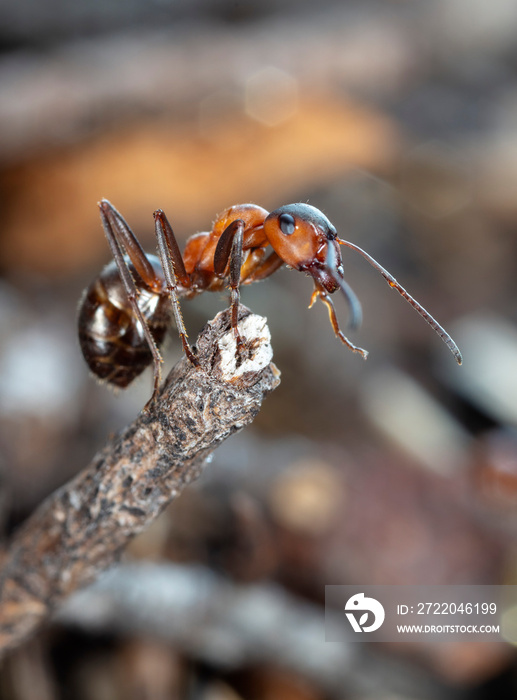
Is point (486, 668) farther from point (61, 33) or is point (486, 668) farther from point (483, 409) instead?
point (61, 33)

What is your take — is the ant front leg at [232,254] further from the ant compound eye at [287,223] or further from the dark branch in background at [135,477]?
the dark branch in background at [135,477]

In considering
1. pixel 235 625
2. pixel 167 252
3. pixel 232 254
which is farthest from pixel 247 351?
pixel 235 625

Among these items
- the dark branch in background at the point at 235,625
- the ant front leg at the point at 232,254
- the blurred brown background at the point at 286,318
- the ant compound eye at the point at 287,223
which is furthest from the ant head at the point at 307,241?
the dark branch in background at the point at 235,625

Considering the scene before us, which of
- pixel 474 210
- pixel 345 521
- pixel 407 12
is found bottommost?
pixel 345 521

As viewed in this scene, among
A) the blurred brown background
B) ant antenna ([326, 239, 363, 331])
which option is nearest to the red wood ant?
ant antenna ([326, 239, 363, 331])

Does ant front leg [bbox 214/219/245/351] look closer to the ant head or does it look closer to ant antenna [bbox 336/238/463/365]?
the ant head

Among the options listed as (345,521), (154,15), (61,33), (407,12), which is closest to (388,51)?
(407,12)
